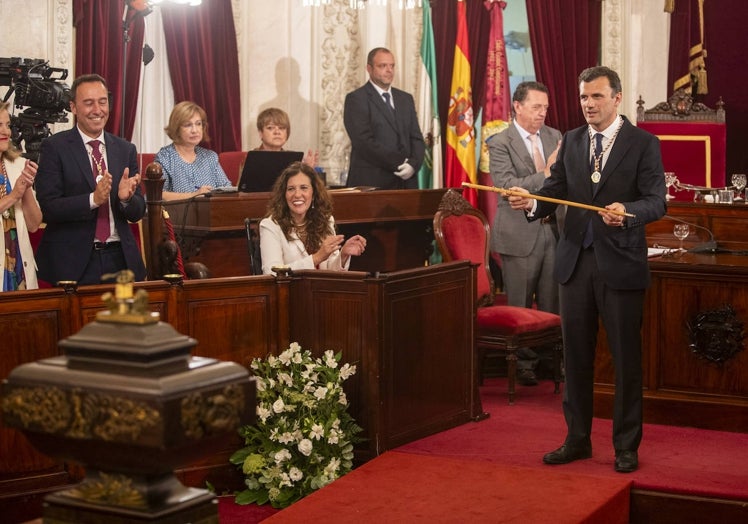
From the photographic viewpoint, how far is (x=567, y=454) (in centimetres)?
469

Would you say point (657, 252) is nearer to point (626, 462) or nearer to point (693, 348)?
point (693, 348)

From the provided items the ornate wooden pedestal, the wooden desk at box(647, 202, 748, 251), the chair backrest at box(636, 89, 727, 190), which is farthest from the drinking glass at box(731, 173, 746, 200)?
the ornate wooden pedestal

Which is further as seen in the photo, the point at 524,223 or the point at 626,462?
the point at 524,223

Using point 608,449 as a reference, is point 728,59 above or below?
above

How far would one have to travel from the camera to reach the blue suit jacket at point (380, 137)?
7.67 metres

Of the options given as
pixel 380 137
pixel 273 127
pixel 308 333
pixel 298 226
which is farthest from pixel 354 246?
pixel 380 137

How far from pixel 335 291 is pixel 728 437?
1811 mm

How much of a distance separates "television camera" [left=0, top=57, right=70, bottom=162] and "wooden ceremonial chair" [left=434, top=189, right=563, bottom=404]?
7.33 ft

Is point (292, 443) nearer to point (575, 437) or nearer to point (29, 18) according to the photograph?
point (575, 437)

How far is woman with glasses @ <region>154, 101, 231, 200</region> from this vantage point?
21.0 ft

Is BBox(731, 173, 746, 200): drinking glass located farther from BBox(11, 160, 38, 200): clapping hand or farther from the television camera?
BBox(11, 160, 38, 200): clapping hand

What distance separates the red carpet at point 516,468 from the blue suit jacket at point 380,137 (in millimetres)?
2562

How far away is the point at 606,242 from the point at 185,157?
9.37ft

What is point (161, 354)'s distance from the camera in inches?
81.7
